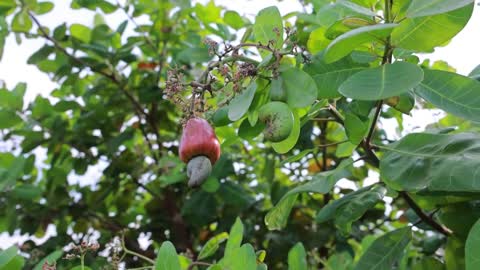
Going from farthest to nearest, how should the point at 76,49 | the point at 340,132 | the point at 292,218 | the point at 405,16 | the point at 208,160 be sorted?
the point at 76,49
the point at 292,218
the point at 340,132
the point at 208,160
the point at 405,16

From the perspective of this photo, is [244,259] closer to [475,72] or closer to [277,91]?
[277,91]

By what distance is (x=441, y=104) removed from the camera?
A: 2.98ft

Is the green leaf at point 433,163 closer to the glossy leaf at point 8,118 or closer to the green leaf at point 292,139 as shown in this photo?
the green leaf at point 292,139

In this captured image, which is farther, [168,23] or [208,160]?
[168,23]

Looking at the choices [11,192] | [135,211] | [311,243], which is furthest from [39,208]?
[311,243]

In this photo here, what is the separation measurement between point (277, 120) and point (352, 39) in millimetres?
148

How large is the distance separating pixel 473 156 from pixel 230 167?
1.08m

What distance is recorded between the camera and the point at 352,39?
2.73 ft

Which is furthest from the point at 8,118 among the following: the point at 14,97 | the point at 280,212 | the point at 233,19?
the point at 280,212

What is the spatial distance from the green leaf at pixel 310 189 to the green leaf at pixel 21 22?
1288 millimetres

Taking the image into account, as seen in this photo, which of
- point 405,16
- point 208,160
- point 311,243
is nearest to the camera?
point 405,16

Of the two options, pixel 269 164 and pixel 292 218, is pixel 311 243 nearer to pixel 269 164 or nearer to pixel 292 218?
pixel 292 218

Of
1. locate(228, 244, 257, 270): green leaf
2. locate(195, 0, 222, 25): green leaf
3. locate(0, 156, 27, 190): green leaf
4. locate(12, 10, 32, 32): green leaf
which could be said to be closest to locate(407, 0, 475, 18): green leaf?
locate(228, 244, 257, 270): green leaf

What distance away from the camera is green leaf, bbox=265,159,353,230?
1.12 m
